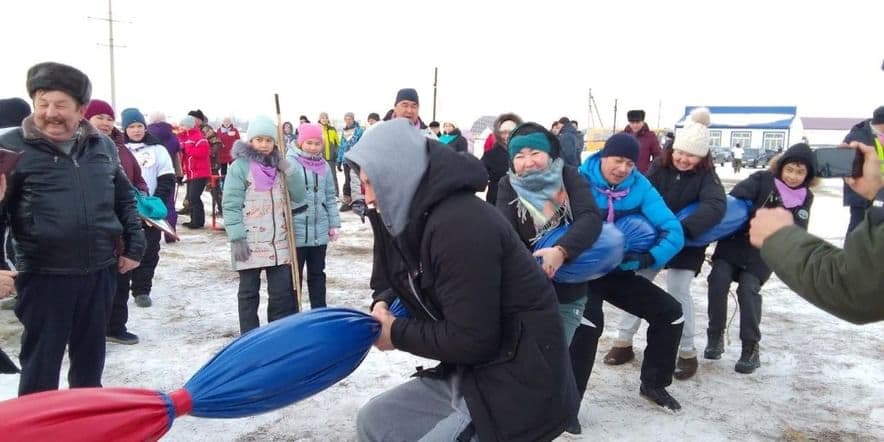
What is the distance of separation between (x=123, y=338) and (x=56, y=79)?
2.73 m

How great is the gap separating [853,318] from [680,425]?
220 centimetres

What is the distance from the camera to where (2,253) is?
2.86 m

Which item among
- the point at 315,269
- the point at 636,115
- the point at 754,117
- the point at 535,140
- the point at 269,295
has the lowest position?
the point at 269,295

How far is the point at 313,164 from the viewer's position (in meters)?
5.04

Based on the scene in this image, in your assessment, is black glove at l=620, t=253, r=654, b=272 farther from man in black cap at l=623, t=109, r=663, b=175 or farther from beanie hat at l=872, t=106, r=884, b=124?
man in black cap at l=623, t=109, r=663, b=175

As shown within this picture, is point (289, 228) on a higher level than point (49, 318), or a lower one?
higher

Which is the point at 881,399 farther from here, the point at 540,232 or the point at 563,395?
the point at 563,395

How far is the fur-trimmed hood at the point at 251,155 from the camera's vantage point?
180 inches

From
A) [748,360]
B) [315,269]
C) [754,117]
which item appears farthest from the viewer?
[754,117]

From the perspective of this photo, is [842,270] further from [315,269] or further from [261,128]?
[315,269]

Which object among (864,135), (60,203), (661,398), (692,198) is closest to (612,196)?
(692,198)

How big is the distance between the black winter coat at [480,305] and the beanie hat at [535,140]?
4.39 feet

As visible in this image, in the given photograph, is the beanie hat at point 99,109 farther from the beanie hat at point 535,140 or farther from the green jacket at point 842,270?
the green jacket at point 842,270

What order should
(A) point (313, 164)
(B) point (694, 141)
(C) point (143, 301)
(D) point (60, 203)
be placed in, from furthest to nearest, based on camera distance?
(C) point (143, 301)
(A) point (313, 164)
(B) point (694, 141)
(D) point (60, 203)
